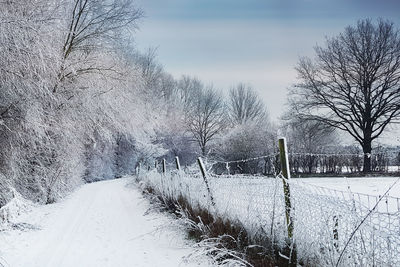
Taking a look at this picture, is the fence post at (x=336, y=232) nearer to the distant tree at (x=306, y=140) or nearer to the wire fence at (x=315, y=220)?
the wire fence at (x=315, y=220)

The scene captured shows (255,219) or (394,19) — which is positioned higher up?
(394,19)

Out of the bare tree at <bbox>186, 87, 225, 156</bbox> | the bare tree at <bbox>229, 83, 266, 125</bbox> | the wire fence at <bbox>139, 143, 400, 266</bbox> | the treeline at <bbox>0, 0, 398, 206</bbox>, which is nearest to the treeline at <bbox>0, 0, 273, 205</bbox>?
the treeline at <bbox>0, 0, 398, 206</bbox>

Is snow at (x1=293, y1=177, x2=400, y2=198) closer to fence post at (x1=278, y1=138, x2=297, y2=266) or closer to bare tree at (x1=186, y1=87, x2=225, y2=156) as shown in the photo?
fence post at (x1=278, y1=138, x2=297, y2=266)

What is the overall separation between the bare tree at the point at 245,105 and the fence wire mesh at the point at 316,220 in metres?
43.9

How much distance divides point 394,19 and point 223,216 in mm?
28265

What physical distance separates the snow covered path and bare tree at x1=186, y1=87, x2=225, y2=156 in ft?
121

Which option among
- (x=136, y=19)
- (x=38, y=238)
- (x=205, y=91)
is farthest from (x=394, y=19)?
(x=38, y=238)

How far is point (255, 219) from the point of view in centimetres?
479

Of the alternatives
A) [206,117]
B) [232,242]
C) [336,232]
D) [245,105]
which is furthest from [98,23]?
[245,105]

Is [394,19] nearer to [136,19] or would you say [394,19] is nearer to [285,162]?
[136,19]

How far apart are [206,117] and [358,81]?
73.7 ft

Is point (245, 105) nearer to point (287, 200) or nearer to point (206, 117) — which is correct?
point (206, 117)

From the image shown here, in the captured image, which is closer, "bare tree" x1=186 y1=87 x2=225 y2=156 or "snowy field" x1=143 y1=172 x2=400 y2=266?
"snowy field" x1=143 y1=172 x2=400 y2=266

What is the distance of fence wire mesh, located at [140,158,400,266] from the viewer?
9.75ft
